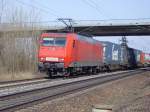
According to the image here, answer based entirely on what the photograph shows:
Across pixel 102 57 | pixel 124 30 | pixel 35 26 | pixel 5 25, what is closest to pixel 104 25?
pixel 124 30

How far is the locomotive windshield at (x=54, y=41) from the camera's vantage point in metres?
30.1

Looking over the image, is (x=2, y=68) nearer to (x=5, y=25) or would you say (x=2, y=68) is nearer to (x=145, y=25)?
(x=5, y=25)

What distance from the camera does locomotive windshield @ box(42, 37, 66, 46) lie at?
30.1 metres

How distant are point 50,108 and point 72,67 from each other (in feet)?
57.4

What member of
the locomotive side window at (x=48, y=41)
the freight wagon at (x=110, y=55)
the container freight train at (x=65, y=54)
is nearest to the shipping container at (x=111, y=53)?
the freight wagon at (x=110, y=55)

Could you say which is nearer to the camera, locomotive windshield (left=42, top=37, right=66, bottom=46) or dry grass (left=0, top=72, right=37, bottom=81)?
dry grass (left=0, top=72, right=37, bottom=81)

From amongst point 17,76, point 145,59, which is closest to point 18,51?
point 17,76

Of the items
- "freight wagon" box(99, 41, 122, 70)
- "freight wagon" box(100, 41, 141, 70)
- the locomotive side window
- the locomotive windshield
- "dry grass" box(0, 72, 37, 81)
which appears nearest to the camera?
"dry grass" box(0, 72, 37, 81)

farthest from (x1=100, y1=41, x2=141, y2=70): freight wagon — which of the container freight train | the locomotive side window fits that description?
the locomotive side window

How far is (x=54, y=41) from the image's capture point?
30375mm

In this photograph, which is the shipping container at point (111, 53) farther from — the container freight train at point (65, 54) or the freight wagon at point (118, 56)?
Result: the container freight train at point (65, 54)

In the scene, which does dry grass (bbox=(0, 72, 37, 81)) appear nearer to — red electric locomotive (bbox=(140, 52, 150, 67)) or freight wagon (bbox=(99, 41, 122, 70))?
freight wagon (bbox=(99, 41, 122, 70))

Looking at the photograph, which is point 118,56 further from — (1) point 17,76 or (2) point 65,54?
(2) point 65,54

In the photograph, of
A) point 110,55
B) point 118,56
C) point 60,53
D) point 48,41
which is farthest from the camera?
point 118,56
